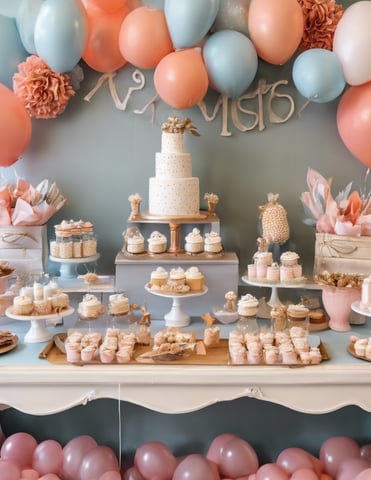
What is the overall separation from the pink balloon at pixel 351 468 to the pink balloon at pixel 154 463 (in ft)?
1.64

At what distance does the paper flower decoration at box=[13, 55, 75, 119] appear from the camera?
1843mm

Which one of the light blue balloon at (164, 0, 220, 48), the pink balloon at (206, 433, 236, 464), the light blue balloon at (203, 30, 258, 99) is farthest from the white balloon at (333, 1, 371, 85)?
the pink balloon at (206, 433, 236, 464)

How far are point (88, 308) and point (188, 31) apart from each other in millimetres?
862

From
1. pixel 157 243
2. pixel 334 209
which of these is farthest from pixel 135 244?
pixel 334 209

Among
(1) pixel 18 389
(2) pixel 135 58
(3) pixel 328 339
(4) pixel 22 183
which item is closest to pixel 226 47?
(2) pixel 135 58

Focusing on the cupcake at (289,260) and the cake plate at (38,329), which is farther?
the cupcake at (289,260)

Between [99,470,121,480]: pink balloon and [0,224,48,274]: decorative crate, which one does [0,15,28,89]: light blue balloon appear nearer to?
[0,224,48,274]: decorative crate

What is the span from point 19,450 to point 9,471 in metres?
0.12

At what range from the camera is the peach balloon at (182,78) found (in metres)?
1.76

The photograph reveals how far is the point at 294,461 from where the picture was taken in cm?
177

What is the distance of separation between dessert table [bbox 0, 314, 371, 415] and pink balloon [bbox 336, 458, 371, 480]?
0.30 metres

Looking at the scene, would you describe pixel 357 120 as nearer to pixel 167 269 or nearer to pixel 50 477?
pixel 167 269

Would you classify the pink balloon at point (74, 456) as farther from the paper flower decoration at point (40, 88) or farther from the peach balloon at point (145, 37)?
the peach balloon at point (145, 37)

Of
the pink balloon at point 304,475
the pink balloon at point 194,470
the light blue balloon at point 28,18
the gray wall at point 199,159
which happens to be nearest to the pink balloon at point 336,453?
the pink balloon at point 304,475
